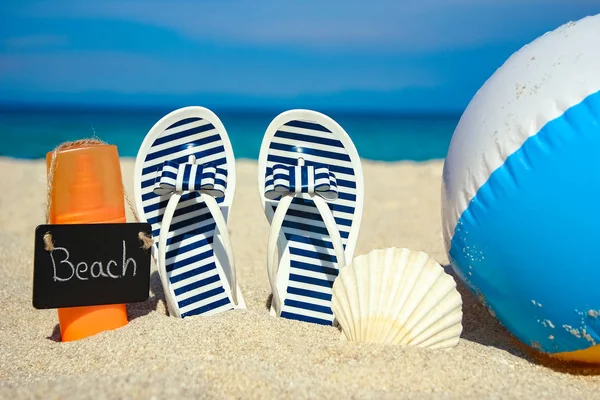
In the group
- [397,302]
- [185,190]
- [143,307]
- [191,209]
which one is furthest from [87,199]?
[397,302]

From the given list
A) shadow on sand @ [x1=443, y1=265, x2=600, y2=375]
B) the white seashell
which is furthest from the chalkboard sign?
shadow on sand @ [x1=443, y1=265, x2=600, y2=375]

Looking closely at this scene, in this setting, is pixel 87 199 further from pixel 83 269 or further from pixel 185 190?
pixel 185 190

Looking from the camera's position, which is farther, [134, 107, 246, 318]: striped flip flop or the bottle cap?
[134, 107, 246, 318]: striped flip flop

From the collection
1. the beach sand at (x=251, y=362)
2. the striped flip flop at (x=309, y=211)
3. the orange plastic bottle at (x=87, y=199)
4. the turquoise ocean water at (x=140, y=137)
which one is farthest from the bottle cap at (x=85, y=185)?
the turquoise ocean water at (x=140, y=137)

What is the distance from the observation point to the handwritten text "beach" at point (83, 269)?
3.13m

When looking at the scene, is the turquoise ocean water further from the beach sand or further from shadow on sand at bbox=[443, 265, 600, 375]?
shadow on sand at bbox=[443, 265, 600, 375]

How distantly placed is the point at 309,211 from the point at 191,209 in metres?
0.65

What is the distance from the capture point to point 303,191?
318 centimetres

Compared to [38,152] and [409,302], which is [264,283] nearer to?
[409,302]

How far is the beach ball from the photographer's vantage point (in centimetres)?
247

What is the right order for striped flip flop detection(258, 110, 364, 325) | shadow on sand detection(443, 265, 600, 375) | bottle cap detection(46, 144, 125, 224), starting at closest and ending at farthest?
1. shadow on sand detection(443, 265, 600, 375)
2. bottle cap detection(46, 144, 125, 224)
3. striped flip flop detection(258, 110, 364, 325)

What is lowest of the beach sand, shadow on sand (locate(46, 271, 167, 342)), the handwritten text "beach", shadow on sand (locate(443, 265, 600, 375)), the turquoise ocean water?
the turquoise ocean water

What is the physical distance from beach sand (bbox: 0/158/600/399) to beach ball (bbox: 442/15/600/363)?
0.75ft

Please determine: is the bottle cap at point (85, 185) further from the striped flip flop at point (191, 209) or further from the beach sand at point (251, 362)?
the beach sand at point (251, 362)
